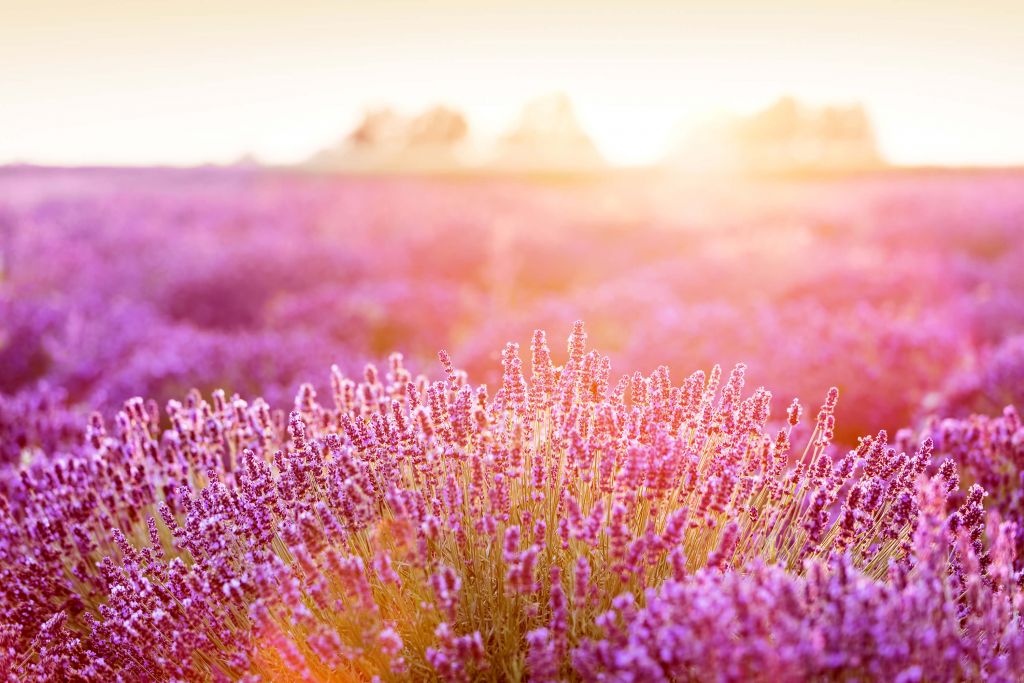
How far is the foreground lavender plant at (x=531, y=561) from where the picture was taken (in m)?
1.54

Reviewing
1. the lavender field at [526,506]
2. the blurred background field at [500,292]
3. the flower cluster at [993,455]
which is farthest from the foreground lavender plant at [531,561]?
the blurred background field at [500,292]

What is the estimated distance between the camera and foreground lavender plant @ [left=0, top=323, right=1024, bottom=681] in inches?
60.6

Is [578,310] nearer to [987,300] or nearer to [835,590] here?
[987,300]

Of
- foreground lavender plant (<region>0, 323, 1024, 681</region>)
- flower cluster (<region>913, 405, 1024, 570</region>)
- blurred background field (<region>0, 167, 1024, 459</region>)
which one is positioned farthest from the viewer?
blurred background field (<region>0, 167, 1024, 459</region>)

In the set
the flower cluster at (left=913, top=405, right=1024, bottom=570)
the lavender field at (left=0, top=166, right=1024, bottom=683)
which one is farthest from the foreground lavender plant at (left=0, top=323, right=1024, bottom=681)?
the flower cluster at (left=913, top=405, right=1024, bottom=570)

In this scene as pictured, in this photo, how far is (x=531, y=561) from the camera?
1818 millimetres

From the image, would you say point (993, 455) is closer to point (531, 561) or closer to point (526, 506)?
point (526, 506)

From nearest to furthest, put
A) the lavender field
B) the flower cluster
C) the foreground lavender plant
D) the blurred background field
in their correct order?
the foreground lavender plant, the lavender field, the flower cluster, the blurred background field

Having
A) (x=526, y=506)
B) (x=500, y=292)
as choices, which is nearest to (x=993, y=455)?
(x=526, y=506)

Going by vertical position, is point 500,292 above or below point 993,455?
below

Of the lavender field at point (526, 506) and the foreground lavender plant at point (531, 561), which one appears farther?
the lavender field at point (526, 506)

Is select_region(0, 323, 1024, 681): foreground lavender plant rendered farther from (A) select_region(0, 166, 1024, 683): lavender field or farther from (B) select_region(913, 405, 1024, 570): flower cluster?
(B) select_region(913, 405, 1024, 570): flower cluster

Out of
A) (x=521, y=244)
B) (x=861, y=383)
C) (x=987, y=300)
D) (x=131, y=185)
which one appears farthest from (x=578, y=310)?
(x=131, y=185)

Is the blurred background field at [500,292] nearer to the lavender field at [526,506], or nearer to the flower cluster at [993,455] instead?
the lavender field at [526,506]
